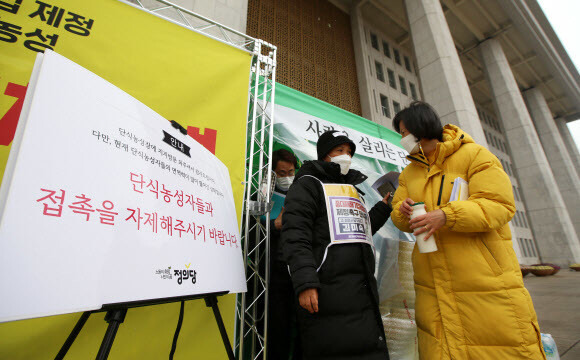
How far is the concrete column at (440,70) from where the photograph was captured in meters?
5.52

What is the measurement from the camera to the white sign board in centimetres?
65

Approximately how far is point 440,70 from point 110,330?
23.5 feet

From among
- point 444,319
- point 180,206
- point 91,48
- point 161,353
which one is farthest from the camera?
point 91,48

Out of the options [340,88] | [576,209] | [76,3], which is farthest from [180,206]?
[576,209]

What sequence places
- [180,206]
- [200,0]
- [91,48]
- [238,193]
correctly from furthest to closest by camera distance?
1. [200,0]
2. [238,193]
3. [91,48]
4. [180,206]

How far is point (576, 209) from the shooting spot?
558 inches

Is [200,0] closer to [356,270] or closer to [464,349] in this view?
[356,270]

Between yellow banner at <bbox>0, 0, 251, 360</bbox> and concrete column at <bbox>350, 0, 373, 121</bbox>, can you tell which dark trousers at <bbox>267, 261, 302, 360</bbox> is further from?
concrete column at <bbox>350, 0, 373, 121</bbox>

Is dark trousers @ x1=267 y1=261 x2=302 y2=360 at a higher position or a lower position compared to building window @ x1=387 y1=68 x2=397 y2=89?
lower

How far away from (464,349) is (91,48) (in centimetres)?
264

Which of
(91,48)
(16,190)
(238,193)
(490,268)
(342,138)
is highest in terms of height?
(91,48)

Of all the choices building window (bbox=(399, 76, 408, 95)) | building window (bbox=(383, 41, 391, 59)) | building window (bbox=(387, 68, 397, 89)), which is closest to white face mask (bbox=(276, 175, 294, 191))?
building window (bbox=(387, 68, 397, 89))

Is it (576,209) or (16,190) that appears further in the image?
(576,209)

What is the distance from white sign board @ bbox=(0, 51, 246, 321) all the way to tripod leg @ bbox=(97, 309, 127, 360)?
79mm
